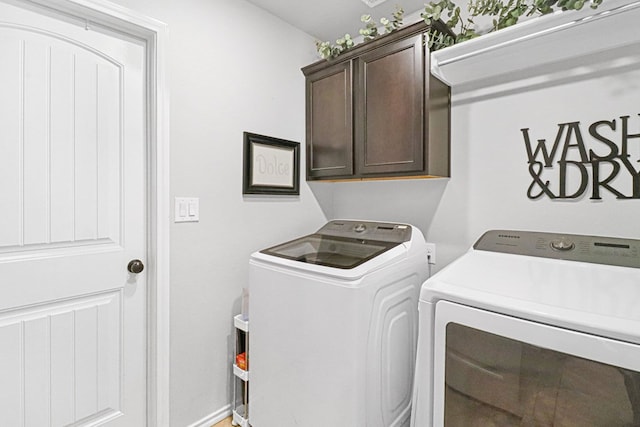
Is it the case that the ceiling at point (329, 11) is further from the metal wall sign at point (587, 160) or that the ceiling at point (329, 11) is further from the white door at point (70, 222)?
the metal wall sign at point (587, 160)

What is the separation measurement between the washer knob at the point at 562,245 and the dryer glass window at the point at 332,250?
69 centimetres

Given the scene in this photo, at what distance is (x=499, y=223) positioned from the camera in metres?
1.76

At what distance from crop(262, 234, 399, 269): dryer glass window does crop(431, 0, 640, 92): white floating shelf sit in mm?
982

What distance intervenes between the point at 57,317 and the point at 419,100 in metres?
2.02

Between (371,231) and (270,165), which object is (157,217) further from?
(371,231)

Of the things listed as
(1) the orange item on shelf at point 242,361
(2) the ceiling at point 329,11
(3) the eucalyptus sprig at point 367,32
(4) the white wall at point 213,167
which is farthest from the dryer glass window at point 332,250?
(2) the ceiling at point 329,11

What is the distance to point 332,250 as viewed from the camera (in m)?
1.76

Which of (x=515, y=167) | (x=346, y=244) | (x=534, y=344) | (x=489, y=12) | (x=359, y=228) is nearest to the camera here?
(x=534, y=344)

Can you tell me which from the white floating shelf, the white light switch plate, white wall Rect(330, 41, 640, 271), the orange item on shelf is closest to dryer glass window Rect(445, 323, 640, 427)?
white wall Rect(330, 41, 640, 271)

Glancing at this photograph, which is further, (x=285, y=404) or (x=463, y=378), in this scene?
(x=285, y=404)

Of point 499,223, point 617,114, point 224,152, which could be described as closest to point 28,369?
point 224,152

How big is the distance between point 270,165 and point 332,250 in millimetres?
737

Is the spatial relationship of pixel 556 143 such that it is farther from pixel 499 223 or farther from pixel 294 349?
pixel 294 349

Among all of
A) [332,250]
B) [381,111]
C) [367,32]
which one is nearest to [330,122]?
[381,111]
